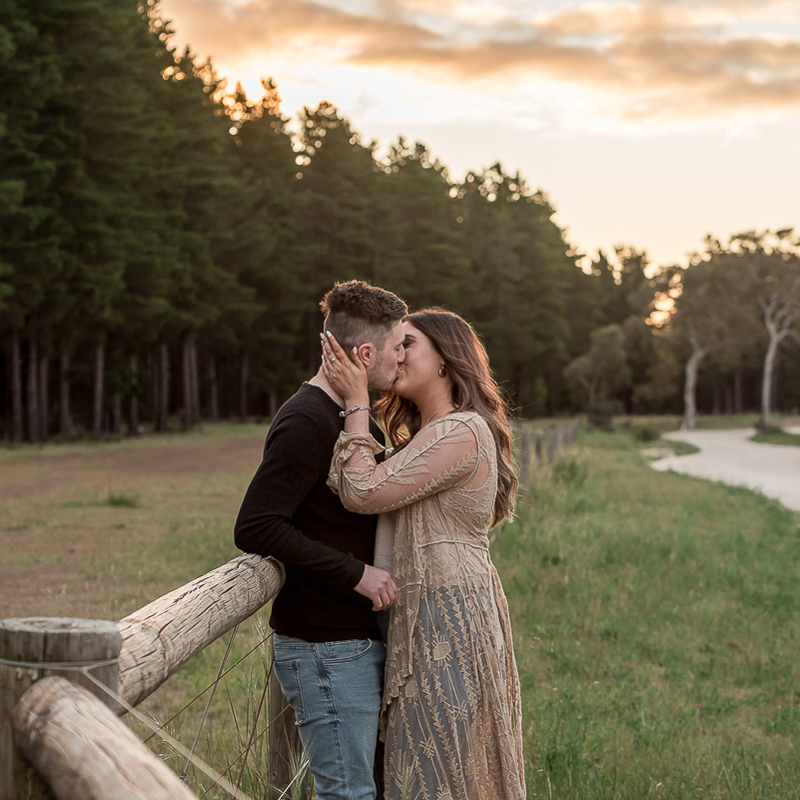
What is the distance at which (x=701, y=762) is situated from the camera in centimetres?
475

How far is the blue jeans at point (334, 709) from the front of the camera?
2777mm

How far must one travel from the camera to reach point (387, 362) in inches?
121

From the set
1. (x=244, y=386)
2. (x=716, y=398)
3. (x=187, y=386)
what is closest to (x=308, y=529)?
(x=187, y=386)

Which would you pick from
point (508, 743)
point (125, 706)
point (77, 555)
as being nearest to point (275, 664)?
point (508, 743)

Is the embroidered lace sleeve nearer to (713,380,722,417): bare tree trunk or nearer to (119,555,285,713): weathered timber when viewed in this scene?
(119,555,285,713): weathered timber

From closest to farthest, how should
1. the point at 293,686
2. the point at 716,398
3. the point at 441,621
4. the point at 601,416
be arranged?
the point at 293,686, the point at 441,621, the point at 601,416, the point at 716,398

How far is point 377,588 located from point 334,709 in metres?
0.39

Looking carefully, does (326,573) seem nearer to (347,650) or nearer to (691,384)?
(347,650)

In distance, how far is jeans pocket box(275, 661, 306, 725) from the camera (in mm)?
2842

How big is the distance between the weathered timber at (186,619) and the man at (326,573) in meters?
0.11

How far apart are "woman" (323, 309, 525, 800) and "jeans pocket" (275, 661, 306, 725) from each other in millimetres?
286

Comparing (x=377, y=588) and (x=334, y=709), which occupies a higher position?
(x=377, y=588)

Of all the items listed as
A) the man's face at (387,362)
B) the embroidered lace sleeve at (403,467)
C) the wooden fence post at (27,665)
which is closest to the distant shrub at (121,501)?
the man's face at (387,362)

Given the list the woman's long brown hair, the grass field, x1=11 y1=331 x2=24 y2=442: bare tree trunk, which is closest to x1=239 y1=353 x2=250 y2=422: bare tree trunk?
x1=11 y1=331 x2=24 y2=442: bare tree trunk
